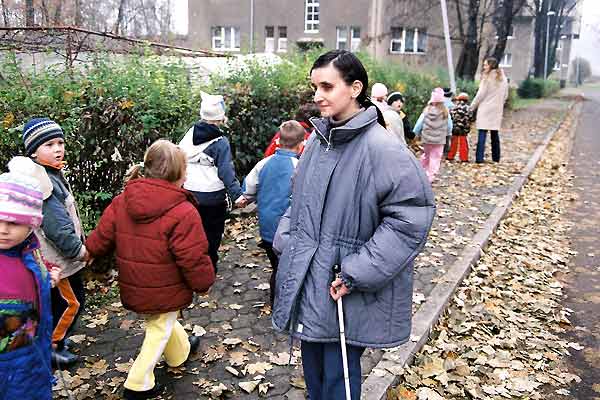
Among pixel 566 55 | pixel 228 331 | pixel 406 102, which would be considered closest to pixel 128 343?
pixel 228 331

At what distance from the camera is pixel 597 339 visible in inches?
195

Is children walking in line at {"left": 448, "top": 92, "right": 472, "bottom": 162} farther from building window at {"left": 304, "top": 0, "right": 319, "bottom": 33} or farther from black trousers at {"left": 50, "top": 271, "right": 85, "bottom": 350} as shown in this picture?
building window at {"left": 304, "top": 0, "right": 319, "bottom": 33}

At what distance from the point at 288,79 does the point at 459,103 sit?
6.02 m

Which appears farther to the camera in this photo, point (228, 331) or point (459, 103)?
point (459, 103)

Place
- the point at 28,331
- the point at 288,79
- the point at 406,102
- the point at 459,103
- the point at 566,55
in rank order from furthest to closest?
the point at 566,55 < the point at 406,102 < the point at 459,103 < the point at 288,79 < the point at 28,331

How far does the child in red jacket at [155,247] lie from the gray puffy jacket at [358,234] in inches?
32.2

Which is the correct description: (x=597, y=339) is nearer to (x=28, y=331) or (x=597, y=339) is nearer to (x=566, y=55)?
(x=28, y=331)

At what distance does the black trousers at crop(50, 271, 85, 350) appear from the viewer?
3.76 meters

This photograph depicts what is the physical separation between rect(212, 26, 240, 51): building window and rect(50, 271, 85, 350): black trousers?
113 ft

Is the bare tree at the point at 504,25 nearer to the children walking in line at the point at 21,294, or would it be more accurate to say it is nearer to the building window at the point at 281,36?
the building window at the point at 281,36

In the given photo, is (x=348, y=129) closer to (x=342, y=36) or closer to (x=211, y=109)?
(x=211, y=109)

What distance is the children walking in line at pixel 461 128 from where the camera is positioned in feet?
40.8

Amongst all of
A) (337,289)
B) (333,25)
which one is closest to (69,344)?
(337,289)

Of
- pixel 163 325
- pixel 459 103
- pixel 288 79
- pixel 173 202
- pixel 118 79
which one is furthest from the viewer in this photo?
pixel 459 103
